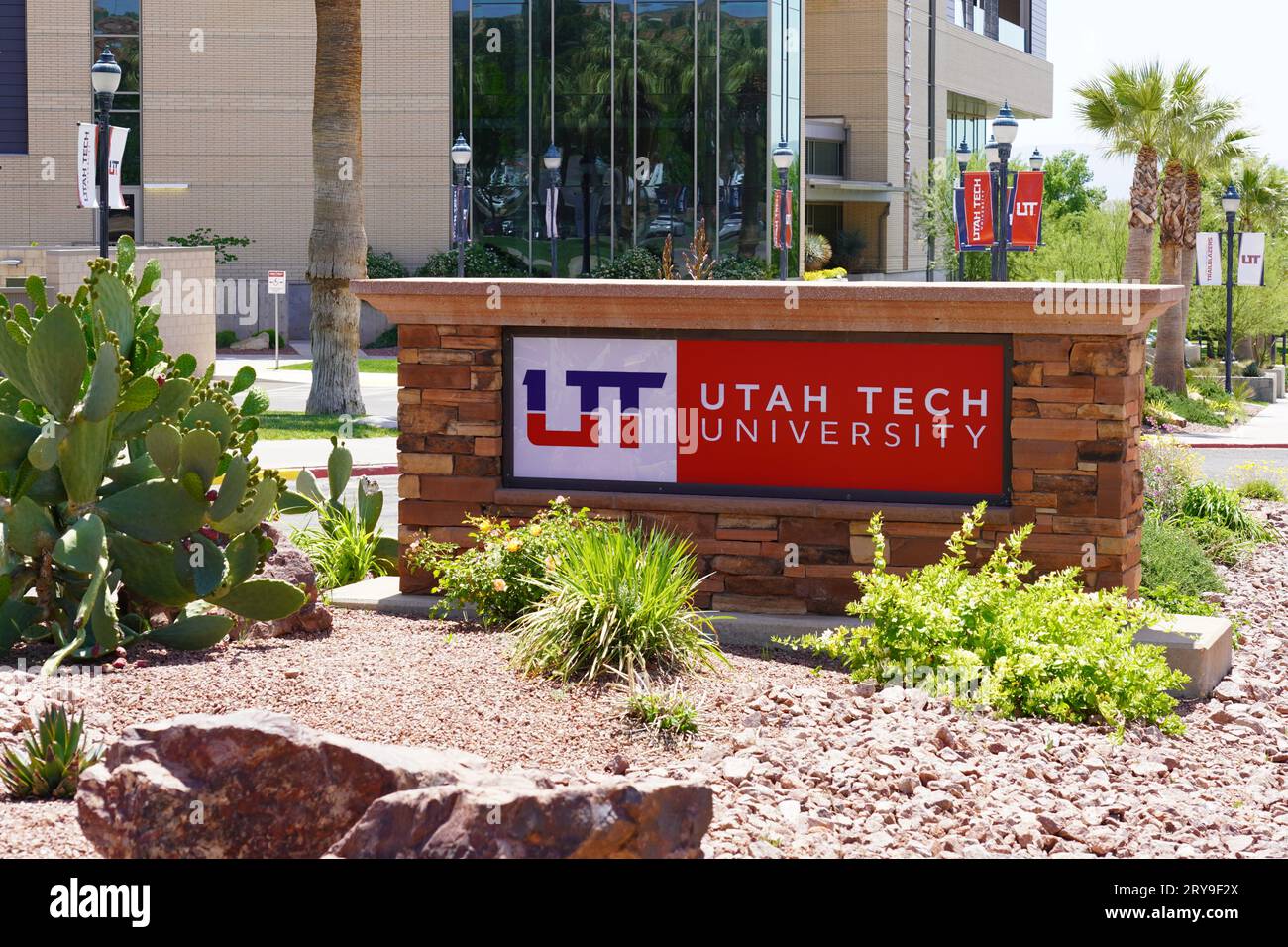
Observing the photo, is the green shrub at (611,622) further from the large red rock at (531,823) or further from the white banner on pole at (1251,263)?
the white banner on pole at (1251,263)

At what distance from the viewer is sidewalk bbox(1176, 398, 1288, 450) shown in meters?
27.1

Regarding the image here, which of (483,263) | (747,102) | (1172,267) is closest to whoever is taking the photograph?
(1172,267)

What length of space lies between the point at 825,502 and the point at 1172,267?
32379 mm

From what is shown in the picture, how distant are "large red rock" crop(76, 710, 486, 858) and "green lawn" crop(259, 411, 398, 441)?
1804cm

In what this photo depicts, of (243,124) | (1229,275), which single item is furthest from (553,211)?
(1229,275)

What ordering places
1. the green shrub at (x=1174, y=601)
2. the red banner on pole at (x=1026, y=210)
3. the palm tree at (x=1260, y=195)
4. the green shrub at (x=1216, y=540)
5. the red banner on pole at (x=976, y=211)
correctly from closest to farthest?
the green shrub at (x=1174, y=601)
the green shrub at (x=1216, y=540)
the red banner on pole at (x=1026, y=210)
the red banner on pole at (x=976, y=211)
the palm tree at (x=1260, y=195)

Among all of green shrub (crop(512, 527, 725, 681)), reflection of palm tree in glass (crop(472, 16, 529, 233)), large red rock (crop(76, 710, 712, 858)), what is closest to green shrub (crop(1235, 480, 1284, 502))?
green shrub (crop(512, 527, 725, 681))

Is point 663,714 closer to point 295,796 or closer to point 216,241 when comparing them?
point 295,796

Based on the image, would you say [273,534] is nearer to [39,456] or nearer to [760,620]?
[39,456]

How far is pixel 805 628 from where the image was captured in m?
8.53

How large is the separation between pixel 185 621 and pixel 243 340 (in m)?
42.9

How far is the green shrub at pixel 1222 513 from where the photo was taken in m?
13.2

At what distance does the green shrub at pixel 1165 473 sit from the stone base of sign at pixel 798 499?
4244 mm

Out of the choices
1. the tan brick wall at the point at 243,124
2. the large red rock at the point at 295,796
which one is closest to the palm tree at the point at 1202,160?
the tan brick wall at the point at 243,124
